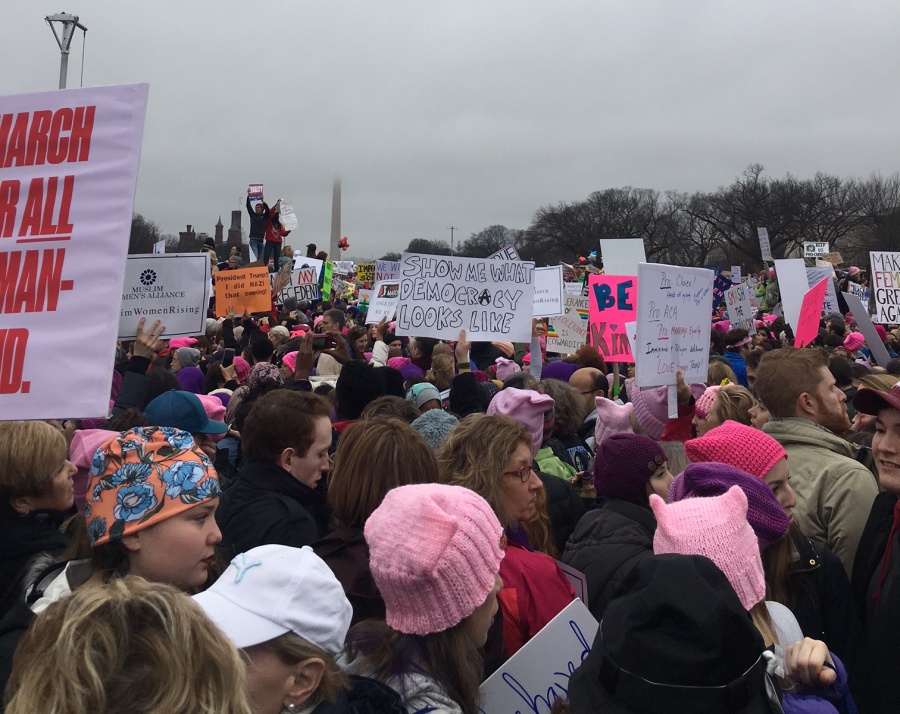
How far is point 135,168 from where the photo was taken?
2963 mm

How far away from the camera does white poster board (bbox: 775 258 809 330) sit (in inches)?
385

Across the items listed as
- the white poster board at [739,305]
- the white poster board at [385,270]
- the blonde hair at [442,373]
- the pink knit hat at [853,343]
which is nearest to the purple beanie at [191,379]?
the blonde hair at [442,373]

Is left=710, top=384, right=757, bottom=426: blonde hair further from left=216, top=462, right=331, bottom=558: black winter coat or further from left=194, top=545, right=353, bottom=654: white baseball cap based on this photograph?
left=194, top=545, right=353, bottom=654: white baseball cap

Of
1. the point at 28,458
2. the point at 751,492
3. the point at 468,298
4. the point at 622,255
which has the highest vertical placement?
the point at 622,255

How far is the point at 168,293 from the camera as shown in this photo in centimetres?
729

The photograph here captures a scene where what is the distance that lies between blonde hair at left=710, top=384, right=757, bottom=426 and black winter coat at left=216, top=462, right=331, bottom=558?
2203 mm

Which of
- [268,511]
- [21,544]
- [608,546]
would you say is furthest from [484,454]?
[21,544]

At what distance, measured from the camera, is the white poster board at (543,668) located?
2.39m

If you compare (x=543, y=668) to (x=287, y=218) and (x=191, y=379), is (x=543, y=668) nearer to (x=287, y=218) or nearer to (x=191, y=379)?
(x=191, y=379)

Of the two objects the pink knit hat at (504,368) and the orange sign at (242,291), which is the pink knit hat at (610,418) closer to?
the pink knit hat at (504,368)

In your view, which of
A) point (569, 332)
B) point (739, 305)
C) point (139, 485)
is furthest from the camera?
point (739, 305)

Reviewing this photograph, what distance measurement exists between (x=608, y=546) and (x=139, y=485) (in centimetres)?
160

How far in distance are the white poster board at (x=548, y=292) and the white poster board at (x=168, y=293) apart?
384cm

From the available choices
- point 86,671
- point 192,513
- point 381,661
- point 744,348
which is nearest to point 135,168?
point 192,513
